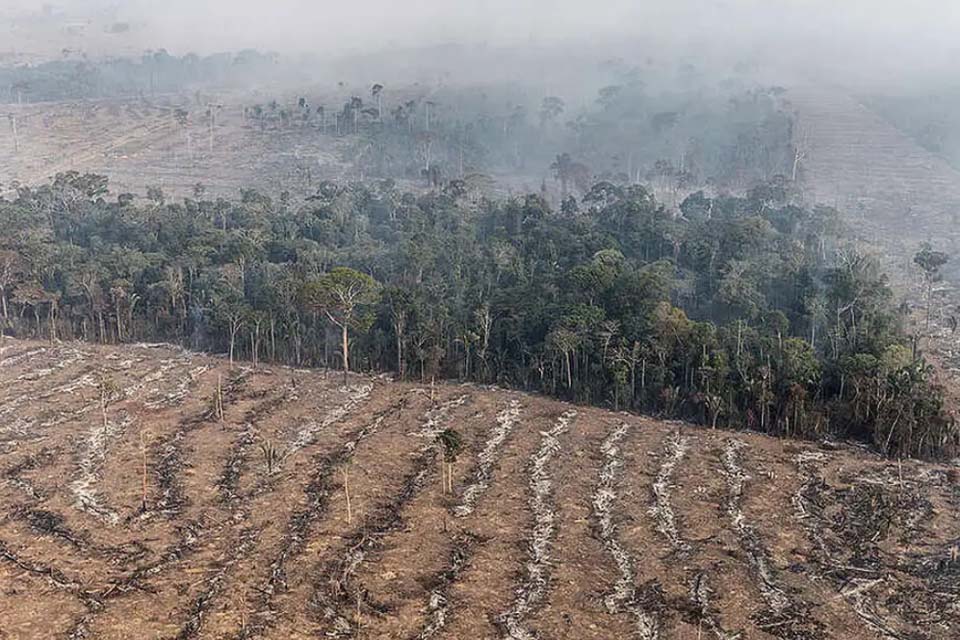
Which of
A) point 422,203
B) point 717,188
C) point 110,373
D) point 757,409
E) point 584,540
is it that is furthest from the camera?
point 717,188

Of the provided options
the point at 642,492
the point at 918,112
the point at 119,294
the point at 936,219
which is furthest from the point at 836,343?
the point at 918,112

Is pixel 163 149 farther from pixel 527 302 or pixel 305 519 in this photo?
pixel 305 519

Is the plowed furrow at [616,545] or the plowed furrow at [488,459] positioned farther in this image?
the plowed furrow at [488,459]

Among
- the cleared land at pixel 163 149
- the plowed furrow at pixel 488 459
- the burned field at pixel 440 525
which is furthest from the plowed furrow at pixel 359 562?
the cleared land at pixel 163 149

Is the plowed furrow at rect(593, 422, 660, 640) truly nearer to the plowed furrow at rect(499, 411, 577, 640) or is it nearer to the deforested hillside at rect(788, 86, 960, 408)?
the plowed furrow at rect(499, 411, 577, 640)

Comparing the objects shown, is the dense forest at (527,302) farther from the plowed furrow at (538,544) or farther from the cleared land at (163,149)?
the cleared land at (163,149)

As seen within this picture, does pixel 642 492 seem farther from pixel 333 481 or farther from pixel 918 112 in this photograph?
pixel 918 112
